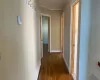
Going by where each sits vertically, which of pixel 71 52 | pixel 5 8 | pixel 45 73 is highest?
pixel 5 8

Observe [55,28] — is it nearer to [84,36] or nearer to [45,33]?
[45,33]

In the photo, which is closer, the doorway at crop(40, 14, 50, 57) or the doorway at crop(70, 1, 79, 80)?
the doorway at crop(70, 1, 79, 80)

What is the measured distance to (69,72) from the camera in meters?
4.14

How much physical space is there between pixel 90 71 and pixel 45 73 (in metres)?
2.01

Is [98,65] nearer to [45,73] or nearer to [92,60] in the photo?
[92,60]

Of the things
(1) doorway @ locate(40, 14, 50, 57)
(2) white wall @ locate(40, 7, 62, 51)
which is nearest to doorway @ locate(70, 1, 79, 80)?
(1) doorway @ locate(40, 14, 50, 57)

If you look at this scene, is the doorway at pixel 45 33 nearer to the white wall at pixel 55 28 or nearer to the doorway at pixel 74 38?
the white wall at pixel 55 28

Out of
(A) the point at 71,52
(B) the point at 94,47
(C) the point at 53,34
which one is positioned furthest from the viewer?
(C) the point at 53,34

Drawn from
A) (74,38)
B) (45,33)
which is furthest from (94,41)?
(45,33)

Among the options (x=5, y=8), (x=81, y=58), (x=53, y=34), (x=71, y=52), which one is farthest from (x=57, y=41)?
(x=5, y=8)

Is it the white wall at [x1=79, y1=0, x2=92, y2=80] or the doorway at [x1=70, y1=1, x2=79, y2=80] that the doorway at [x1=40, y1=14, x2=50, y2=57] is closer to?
the doorway at [x1=70, y1=1, x2=79, y2=80]

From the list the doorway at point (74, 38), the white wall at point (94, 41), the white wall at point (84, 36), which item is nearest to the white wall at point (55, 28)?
the doorway at point (74, 38)

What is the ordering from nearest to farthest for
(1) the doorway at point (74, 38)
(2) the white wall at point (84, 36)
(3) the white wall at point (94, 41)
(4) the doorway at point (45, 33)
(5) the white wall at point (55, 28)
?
(3) the white wall at point (94, 41)
(2) the white wall at point (84, 36)
(1) the doorway at point (74, 38)
(4) the doorway at point (45, 33)
(5) the white wall at point (55, 28)

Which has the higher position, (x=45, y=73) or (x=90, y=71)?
(x=90, y=71)
